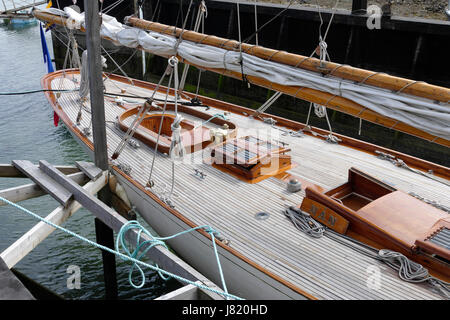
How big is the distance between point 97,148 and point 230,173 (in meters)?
2.28

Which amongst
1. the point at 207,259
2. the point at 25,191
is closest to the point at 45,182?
the point at 25,191

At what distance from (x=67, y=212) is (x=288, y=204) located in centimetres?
327

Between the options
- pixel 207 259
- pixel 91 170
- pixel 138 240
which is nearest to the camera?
pixel 138 240

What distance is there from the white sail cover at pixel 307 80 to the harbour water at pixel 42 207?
13.8 ft

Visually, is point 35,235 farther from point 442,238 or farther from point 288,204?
point 442,238

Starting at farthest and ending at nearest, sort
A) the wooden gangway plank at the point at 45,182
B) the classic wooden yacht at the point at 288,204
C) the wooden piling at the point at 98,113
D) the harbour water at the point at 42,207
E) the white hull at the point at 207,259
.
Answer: the harbour water at the point at 42,207 → the wooden piling at the point at 98,113 → the wooden gangway plank at the point at 45,182 → the white hull at the point at 207,259 → the classic wooden yacht at the point at 288,204

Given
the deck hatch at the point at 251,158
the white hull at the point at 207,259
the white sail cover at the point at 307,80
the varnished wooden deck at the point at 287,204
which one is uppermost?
the white sail cover at the point at 307,80

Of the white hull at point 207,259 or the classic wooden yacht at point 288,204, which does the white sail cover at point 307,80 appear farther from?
the white hull at point 207,259

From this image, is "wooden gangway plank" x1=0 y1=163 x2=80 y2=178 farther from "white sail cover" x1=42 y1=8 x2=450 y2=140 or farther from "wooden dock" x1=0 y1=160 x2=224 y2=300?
"white sail cover" x1=42 y1=8 x2=450 y2=140

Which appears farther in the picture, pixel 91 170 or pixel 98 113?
pixel 91 170

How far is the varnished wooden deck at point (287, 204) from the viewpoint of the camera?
5.00 meters

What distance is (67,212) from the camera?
20.7 ft

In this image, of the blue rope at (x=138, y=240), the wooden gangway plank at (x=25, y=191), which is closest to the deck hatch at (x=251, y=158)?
the blue rope at (x=138, y=240)
